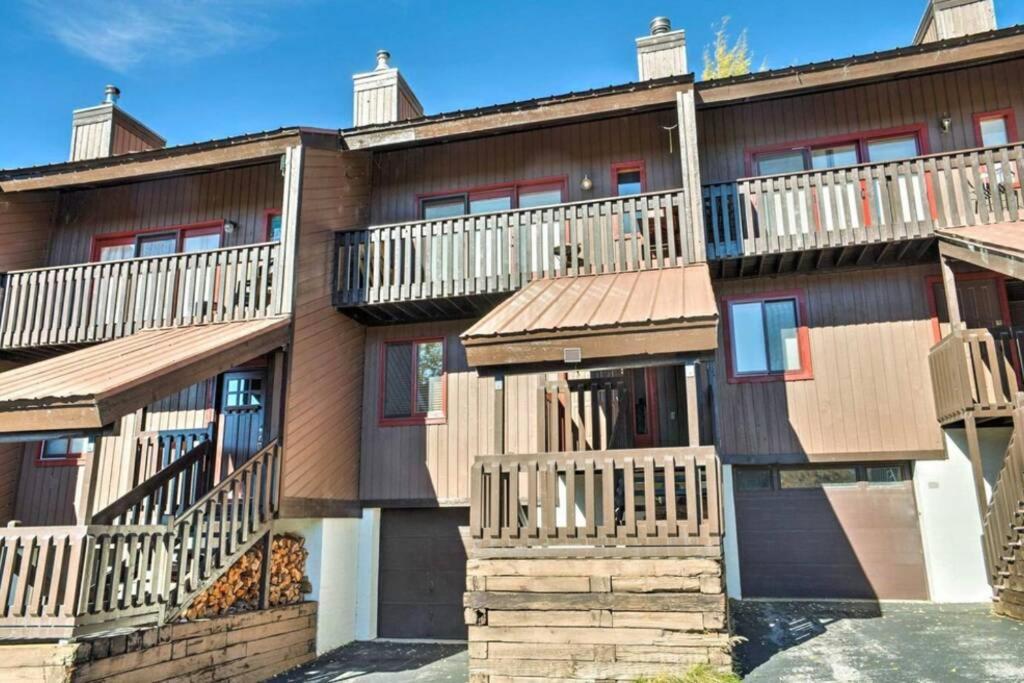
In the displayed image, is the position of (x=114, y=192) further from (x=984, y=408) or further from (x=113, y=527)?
(x=984, y=408)

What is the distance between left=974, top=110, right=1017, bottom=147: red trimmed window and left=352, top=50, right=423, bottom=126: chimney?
30.1ft

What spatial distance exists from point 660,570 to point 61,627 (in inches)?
224

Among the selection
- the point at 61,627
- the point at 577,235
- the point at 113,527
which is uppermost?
the point at 577,235

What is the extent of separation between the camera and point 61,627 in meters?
6.66

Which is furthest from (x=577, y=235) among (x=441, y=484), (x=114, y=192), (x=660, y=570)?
(x=114, y=192)

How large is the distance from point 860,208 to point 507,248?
201 inches

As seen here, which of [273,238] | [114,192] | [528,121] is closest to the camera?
[528,121]

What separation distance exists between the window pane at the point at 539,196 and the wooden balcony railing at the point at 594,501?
586cm

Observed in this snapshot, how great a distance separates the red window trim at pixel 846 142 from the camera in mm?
11008

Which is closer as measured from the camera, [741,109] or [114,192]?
[741,109]

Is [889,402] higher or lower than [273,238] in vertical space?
lower

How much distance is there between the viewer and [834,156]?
11383 millimetres

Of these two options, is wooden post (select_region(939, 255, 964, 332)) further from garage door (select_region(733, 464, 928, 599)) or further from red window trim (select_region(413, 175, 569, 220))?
red window trim (select_region(413, 175, 569, 220))

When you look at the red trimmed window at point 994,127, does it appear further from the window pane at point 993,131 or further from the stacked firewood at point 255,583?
the stacked firewood at point 255,583
